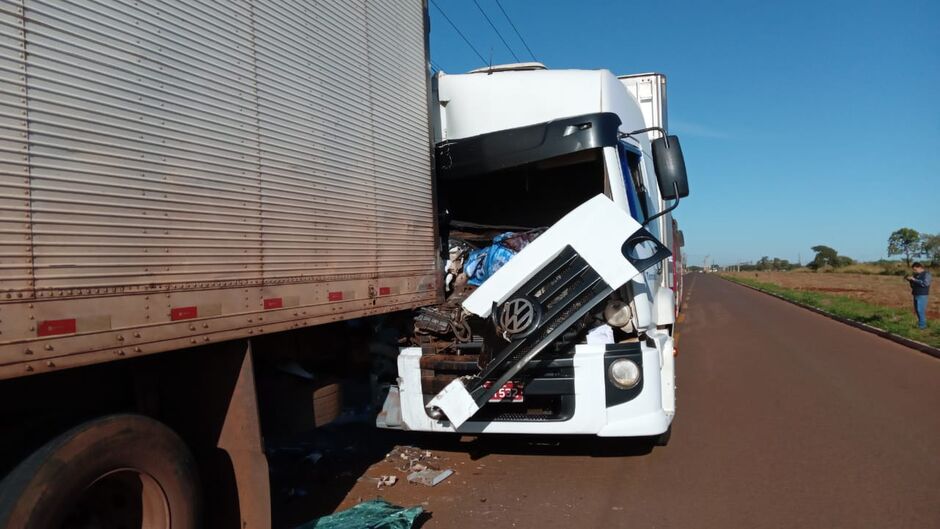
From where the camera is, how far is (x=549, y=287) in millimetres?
4777

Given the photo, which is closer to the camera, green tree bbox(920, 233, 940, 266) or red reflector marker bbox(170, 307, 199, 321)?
red reflector marker bbox(170, 307, 199, 321)

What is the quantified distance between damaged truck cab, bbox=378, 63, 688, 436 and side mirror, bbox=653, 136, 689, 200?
11 mm

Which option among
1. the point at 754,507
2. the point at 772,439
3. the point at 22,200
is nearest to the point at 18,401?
the point at 22,200

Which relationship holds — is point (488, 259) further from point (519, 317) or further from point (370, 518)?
point (370, 518)

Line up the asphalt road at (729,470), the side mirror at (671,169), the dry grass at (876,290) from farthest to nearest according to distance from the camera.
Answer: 1. the dry grass at (876,290)
2. the side mirror at (671,169)
3. the asphalt road at (729,470)

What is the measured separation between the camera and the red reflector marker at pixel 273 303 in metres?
3.54

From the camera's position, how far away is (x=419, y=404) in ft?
16.8

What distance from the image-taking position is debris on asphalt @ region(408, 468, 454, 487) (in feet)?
16.8

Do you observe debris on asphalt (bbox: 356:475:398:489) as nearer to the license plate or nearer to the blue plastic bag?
the license plate

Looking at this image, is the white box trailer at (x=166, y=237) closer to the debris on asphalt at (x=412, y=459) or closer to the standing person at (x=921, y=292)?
the debris on asphalt at (x=412, y=459)

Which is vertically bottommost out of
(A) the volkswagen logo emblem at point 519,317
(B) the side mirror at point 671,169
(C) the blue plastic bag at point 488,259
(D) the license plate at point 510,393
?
(D) the license plate at point 510,393

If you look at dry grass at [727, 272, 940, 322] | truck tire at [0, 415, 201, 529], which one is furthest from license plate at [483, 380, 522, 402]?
dry grass at [727, 272, 940, 322]

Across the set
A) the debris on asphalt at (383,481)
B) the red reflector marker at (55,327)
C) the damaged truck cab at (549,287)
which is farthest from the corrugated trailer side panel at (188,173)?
the debris on asphalt at (383,481)

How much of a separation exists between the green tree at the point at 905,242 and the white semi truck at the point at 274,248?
320 ft
